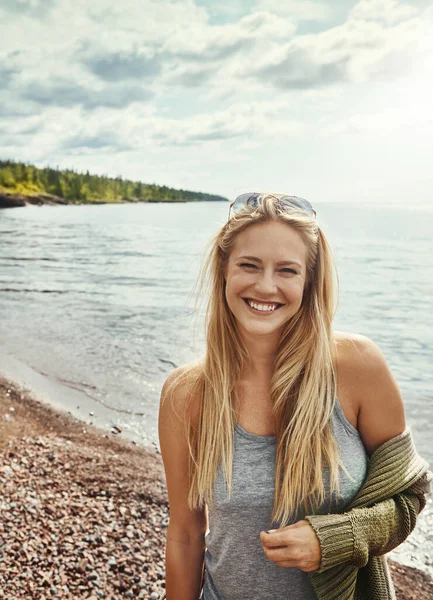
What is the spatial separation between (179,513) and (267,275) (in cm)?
125

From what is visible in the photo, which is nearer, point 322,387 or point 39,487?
point 322,387

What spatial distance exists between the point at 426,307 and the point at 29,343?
12984 mm

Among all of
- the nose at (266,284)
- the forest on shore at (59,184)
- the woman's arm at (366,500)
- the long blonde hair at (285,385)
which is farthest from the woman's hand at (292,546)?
the forest on shore at (59,184)

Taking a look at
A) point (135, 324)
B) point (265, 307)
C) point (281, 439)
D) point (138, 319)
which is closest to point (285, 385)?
point (281, 439)

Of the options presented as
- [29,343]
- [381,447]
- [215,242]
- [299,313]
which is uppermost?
[215,242]

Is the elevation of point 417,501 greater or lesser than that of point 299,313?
lesser

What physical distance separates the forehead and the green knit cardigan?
0.94 meters

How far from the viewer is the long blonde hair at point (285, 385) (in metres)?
2.28

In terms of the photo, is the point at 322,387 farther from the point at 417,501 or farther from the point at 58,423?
the point at 58,423

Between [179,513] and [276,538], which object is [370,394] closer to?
[276,538]

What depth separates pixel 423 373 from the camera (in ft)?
36.1

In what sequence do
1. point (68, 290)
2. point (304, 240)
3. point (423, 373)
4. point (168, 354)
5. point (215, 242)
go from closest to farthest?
1. point (304, 240)
2. point (215, 242)
3. point (423, 373)
4. point (168, 354)
5. point (68, 290)

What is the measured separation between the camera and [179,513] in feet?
8.46

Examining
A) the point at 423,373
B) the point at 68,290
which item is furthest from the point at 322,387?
the point at 68,290
